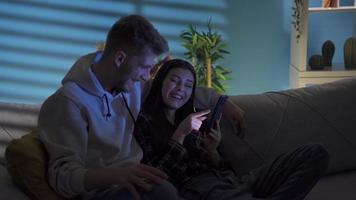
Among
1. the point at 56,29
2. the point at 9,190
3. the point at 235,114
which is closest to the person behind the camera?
the point at 9,190

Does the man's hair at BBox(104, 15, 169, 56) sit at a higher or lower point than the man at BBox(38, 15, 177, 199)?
higher

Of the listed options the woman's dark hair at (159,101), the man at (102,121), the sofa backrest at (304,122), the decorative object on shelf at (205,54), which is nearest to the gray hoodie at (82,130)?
the man at (102,121)

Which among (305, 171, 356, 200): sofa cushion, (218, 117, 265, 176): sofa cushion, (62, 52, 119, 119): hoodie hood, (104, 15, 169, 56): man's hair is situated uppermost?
(104, 15, 169, 56): man's hair

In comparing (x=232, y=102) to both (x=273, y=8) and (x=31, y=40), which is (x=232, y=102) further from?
(x=31, y=40)

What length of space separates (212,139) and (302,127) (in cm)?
41

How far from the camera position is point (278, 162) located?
5.32 feet

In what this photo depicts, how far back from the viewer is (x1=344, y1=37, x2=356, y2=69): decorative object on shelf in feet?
9.62

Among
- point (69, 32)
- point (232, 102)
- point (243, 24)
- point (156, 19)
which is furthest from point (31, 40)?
point (232, 102)

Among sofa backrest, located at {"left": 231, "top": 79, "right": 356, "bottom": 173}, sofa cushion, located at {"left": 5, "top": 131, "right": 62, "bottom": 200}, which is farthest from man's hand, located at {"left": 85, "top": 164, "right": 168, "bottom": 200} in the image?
sofa backrest, located at {"left": 231, "top": 79, "right": 356, "bottom": 173}

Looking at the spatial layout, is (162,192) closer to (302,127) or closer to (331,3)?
(302,127)

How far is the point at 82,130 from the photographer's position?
148cm

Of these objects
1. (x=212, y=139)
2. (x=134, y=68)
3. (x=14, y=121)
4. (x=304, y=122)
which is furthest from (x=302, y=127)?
(x=14, y=121)

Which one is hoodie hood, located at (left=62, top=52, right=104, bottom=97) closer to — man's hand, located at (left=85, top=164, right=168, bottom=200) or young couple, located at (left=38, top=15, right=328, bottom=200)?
young couple, located at (left=38, top=15, right=328, bottom=200)

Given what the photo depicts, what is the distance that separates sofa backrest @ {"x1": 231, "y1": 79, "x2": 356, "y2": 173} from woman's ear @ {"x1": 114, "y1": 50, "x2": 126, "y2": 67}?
26.1 inches
